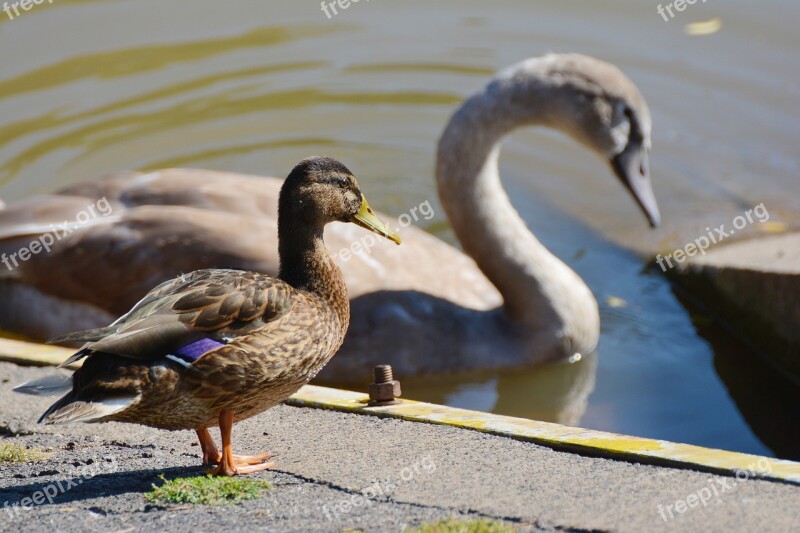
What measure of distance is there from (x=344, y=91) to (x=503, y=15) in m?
1.97

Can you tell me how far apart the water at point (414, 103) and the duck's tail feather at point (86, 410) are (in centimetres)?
415

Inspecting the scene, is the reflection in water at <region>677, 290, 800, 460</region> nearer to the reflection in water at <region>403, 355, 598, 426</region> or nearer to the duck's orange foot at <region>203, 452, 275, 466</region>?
the reflection in water at <region>403, 355, 598, 426</region>

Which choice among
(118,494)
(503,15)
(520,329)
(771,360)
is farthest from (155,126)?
(118,494)

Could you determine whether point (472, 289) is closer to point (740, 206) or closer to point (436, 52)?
point (740, 206)

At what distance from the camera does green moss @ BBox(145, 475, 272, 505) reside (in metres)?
4.14

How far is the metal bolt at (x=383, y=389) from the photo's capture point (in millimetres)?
5211

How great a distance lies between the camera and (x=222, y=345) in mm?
4180

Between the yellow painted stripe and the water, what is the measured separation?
8.69 ft

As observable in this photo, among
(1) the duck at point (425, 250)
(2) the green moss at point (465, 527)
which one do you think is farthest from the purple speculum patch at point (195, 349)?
(1) the duck at point (425, 250)

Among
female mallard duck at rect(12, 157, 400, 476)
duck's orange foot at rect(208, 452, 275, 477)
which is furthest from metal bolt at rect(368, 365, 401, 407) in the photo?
duck's orange foot at rect(208, 452, 275, 477)

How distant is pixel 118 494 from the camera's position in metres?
4.22

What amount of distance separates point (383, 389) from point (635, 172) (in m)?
3.07

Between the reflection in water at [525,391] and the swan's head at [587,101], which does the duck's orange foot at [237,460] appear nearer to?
the reflection in water at [525,391]

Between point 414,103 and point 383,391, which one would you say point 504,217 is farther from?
point 414,103
